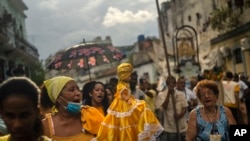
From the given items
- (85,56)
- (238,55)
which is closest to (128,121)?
(85,56)

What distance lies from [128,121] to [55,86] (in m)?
1.73

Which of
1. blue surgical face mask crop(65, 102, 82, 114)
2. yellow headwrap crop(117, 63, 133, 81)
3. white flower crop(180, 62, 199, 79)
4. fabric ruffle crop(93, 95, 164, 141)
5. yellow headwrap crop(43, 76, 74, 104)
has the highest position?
white flower crop(180, 62, 199, 79)

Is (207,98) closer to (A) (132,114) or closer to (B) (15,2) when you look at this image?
(A) (132,114)

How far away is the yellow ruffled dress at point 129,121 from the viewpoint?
617 cm

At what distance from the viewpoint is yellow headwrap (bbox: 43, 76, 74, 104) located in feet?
15.6

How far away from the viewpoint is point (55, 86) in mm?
4785

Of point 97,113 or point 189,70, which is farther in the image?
point 189,70

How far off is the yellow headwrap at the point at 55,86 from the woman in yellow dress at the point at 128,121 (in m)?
1.31

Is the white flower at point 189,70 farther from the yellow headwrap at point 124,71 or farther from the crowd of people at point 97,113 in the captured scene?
the yellow headwrap at point 124,71

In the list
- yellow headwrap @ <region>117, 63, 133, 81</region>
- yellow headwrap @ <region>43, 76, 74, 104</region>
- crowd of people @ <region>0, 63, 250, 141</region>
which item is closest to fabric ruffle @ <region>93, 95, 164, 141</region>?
crowd of people @ <region>0, 63, 250, 141</region>

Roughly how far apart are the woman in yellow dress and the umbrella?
4.57 metres

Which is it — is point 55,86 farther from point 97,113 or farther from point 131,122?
point 131,122

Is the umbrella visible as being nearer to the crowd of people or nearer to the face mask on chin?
the crowd of people

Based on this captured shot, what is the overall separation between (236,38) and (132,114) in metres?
24.2
